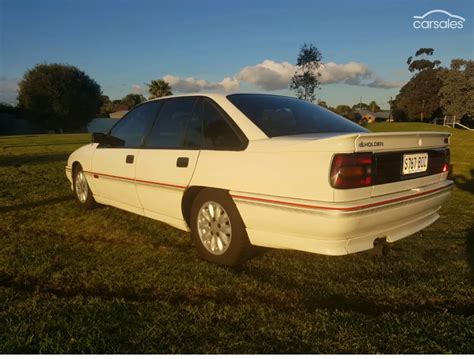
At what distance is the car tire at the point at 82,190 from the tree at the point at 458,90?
186 feet

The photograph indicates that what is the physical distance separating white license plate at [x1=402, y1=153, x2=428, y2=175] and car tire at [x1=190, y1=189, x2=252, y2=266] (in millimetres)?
1375

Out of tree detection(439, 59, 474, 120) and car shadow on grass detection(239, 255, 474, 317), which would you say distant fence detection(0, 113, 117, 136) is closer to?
tree detection(439, 59, 474, 120)

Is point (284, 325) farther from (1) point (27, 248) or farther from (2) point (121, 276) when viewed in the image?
(1) point (27, 248)

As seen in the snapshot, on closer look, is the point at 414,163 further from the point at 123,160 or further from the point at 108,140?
the point at 108,140

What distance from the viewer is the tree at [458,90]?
51781mm

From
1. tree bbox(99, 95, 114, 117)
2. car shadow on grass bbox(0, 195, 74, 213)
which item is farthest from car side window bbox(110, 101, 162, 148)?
tree bbox(99, 95, 114, 117)

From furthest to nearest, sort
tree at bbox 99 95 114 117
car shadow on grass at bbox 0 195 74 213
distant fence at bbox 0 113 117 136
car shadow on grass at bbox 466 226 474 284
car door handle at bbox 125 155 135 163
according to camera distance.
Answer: tree at bbox 99 95 114 117, distant fence at bbox 0 113 117 136, car shadow on grass at bbox 0 195 74 213, car door handle at bbox 125 155 135 163, car shadow on grass at bbox 466 226 474 284

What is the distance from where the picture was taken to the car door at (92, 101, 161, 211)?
4461 mm

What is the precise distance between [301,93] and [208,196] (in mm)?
24608

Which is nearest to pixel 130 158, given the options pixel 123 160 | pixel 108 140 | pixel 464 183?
pixel 123 160

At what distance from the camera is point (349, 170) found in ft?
8.68

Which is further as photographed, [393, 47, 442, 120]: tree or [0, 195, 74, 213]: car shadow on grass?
[393, 47, 442, 120]: tree

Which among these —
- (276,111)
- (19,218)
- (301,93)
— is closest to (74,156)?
(19,218)

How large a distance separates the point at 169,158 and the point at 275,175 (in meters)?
1.37
